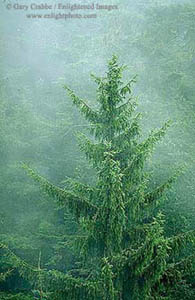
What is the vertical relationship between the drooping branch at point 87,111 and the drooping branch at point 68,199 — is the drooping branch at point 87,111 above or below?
above

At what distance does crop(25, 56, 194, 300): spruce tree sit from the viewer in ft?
18.5

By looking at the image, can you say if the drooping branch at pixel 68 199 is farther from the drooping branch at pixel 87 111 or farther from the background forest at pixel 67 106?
the background forest at pixel 67 106

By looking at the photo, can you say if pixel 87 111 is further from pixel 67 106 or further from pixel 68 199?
pixel 67 106

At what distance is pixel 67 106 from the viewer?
17547 millimetres

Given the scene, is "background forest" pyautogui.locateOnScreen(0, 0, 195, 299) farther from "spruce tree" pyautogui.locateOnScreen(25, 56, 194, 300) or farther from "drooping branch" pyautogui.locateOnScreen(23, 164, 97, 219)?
"drooping branch" pyautogui.locateOnScreen(23, 164, 97, 219)

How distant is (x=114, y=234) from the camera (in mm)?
6090

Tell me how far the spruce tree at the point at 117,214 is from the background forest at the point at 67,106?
8.27 feet

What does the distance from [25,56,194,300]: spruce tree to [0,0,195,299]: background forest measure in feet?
8.27

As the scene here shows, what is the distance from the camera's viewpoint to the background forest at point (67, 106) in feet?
40.0

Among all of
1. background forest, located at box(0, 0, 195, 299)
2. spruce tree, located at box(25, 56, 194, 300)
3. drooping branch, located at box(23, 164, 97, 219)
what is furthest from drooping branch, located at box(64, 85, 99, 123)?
background forest, located at box(0, 0, 195, 299)

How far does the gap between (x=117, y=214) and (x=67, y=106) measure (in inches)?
487

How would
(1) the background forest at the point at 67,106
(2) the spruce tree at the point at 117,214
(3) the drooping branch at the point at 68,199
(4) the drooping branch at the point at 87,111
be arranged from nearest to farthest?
(2) the spruce tree at the point at 117,214 < (3) the drooping branch at the point at 68,199 < (4) the drooping branch at the point at 87,111 < (1) the background forest at the point at 67,106

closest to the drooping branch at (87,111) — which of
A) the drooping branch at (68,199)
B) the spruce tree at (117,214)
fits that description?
the spruce tree at (117,214)

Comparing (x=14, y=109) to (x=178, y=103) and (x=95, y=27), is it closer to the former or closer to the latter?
(x=178, y=103)
